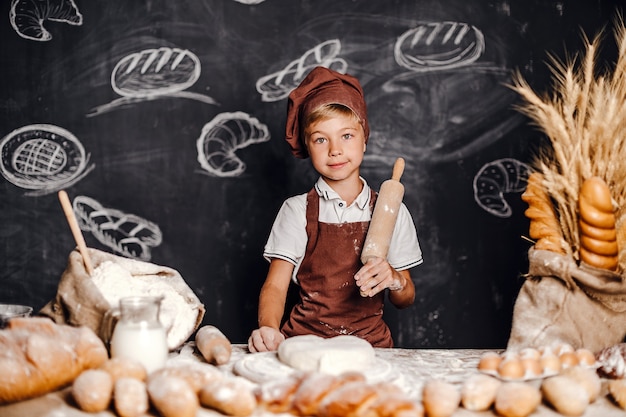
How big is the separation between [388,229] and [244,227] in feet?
3.59

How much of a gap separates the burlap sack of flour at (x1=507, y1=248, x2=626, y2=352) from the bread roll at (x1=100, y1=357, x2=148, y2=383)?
1003 millimetres

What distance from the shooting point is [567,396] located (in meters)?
1.25

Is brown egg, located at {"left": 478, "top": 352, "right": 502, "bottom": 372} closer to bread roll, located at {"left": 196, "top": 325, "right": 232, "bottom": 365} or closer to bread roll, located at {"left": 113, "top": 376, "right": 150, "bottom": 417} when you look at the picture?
bread roll, located at {"left": 196, "top": 325, "right": 232, "bottom": 365}

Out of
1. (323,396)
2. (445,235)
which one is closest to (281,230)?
(445,235)

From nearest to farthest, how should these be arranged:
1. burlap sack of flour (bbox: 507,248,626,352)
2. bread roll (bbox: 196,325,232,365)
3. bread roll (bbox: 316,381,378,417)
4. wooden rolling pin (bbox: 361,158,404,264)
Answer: bread roll (bbox: 316,381,378,417), bread roll (bbox: 196,325,232,365), burlap sack of flour (bbox: 507,248,626,352), wooden rolling pin (bbox: 361,158,404,264)

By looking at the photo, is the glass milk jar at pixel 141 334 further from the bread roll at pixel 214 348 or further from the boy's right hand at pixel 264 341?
the boy's right hand at pixel 264 341

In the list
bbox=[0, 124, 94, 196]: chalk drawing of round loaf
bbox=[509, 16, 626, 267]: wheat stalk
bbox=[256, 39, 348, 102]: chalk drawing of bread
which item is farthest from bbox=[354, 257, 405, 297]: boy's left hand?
bbox=[0, 124, 94, 196]: chalk drawing of round loaf

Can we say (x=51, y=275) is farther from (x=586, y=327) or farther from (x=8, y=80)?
(x=586, y=327)

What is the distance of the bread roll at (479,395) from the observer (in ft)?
4.16

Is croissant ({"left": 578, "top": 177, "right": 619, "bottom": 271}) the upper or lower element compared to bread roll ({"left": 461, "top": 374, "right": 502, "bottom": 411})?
upper

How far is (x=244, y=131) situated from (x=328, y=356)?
5.66ft

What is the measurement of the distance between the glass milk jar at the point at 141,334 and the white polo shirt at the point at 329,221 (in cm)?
92

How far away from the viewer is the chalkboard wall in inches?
111

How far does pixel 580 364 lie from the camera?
1.46 m
